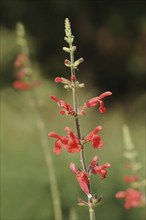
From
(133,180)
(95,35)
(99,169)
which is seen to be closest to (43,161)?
(133,180)

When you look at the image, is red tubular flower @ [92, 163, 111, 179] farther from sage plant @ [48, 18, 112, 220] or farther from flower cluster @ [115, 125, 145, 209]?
flower cluster @ [115, 125, 145, 209]

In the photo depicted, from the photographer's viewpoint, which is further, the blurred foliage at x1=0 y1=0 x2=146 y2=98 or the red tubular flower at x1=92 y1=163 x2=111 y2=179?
the blurred foliage at x1=0 y1=0 x2=146 y2=98

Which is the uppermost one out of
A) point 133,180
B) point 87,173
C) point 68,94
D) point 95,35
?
point 95,35

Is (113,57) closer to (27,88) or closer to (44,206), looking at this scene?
(44,206)

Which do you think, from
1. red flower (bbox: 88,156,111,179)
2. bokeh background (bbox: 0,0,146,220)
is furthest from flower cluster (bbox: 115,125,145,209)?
bokeh background (bbox: 0,0,146,220)

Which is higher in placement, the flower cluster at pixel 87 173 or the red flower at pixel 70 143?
the red flower at pixel 70 143

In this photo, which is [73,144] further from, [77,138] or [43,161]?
[43,161]

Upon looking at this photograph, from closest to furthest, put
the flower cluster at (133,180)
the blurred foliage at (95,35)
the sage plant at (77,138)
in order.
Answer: the sage plant at (77,138)
the flower cluster at (133,180)
the blurred foliage at (95,35)

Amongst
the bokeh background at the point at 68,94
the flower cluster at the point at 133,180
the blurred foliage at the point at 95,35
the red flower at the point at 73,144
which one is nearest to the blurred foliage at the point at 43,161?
the bokeh background at the point at 68,94

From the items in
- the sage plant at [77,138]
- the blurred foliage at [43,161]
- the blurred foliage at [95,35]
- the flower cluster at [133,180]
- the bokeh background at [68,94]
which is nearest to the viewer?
the sage plant at [77,138]

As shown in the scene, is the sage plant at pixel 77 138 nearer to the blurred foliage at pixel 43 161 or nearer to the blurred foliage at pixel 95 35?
the blurred foliage at pixel 43 161
